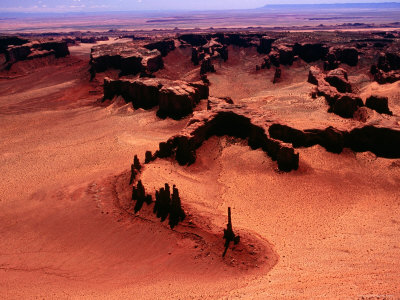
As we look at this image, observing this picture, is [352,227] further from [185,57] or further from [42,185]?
[185,57]

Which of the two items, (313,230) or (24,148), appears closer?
(313,230)

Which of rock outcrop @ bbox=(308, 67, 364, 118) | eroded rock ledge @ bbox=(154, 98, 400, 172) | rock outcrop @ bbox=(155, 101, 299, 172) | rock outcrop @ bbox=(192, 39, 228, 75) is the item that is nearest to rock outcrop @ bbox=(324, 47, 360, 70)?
rock outcrop @ bbox=(308, 67, 364, 118)

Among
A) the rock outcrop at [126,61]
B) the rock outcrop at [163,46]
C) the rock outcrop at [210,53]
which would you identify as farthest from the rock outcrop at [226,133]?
the rock outcrop at [163,46]

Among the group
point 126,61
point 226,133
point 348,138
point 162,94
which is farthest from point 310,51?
point 226,133

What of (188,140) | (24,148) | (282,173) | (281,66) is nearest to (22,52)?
(24,148)

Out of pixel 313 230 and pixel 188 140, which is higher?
pixel 188 140

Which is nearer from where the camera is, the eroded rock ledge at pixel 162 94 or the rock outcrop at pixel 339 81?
the eroded rock ledge at pixel 162 94

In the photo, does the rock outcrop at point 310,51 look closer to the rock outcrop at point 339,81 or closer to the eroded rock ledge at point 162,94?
the rock outcrop at point 339,81
